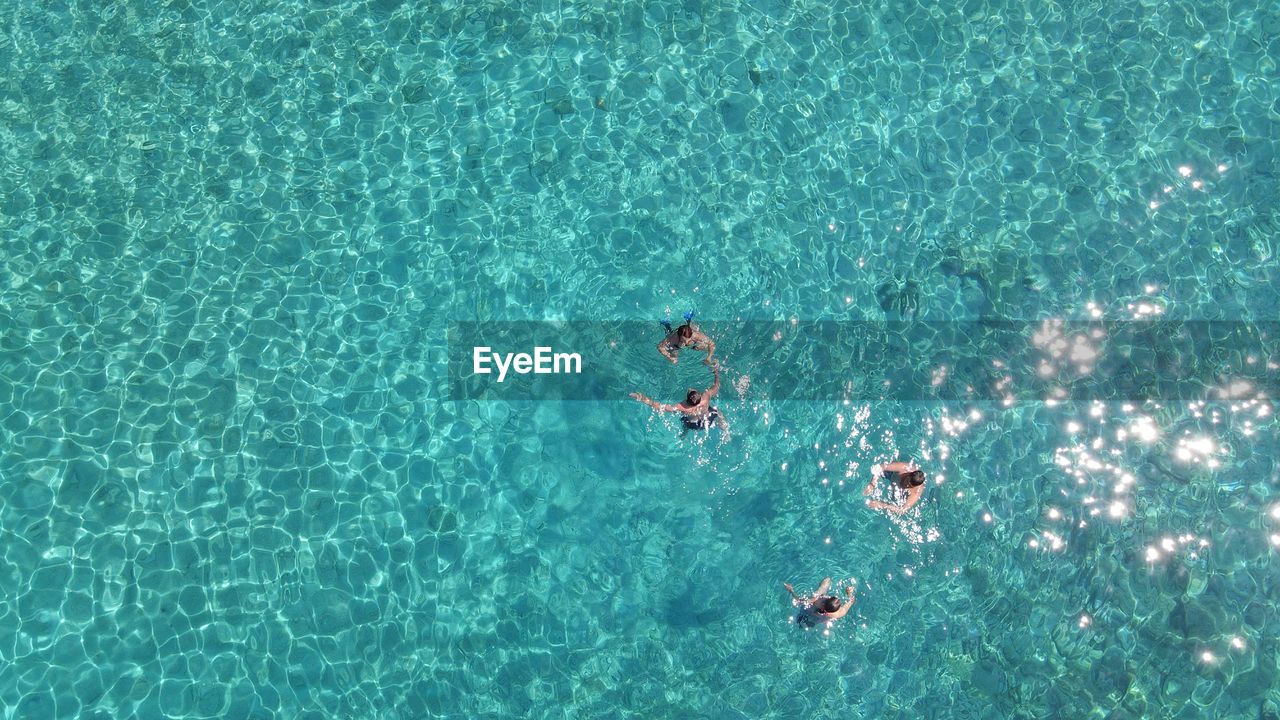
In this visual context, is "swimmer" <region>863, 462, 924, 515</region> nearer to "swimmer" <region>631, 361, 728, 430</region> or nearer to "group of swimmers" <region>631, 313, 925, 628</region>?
"group of swimmers" <region>631, 313, 925, 628</region>

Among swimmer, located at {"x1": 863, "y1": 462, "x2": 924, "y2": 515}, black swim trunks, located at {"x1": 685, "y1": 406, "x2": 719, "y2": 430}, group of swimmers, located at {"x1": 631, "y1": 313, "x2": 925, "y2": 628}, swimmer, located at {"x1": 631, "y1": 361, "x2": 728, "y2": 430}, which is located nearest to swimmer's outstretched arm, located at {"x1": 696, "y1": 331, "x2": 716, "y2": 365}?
group of swimmers, located at {"x1": 631, "y1": 313, "x2": 925, "y2": 628}

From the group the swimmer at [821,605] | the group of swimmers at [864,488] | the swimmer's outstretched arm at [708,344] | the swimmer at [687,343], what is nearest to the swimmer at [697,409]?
the group of swimmers at [864,488]

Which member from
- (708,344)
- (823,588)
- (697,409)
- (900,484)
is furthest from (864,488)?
(708,344)

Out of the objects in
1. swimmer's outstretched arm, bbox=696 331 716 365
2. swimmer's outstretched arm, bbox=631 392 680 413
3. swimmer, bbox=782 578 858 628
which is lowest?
swimmer, bbox=782 578 858 628

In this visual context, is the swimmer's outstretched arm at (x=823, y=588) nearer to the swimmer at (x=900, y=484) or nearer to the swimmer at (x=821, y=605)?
the swimmer at (x=821, y=605)

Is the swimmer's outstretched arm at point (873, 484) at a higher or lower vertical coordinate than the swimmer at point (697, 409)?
lower

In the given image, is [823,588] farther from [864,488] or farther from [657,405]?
[657,405]
